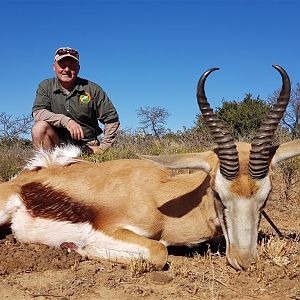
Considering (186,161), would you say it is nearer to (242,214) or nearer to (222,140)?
(222,140)

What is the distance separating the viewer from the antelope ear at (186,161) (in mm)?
4355

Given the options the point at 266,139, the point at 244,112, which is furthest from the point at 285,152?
the point at 244,112

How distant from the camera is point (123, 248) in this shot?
4.44 m

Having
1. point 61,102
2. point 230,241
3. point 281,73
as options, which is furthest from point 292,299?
point 61,102

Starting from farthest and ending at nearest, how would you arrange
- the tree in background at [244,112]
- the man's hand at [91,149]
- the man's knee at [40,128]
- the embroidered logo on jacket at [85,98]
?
the tree in background at [244,112], the man's hand at [91,149], the embroidered logo on jacket at [85,98], the man's knee at [40,128]

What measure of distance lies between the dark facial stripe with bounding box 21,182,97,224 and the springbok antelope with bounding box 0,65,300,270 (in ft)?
0.04

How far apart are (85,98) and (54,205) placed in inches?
131

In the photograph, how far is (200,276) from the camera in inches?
158

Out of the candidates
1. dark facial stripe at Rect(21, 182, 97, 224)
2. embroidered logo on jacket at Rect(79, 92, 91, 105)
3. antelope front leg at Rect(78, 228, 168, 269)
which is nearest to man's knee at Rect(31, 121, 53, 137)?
embroidered logo on jacket at Rect(79, 92, 91, 105)

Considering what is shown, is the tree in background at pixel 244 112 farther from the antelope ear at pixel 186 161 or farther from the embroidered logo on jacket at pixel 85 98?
the antelope ear at pixel 186 161

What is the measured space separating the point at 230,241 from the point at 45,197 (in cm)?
217

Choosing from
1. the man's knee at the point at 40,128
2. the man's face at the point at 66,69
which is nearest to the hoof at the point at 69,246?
the man's knee at the point at 40,128

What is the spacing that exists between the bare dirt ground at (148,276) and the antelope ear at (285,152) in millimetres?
827

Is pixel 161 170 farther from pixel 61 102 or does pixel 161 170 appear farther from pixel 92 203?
pixel 61 102
